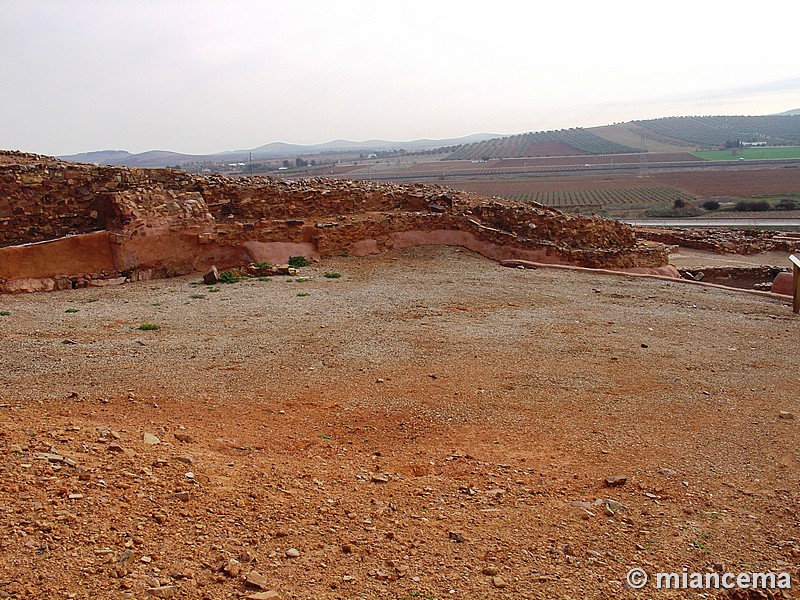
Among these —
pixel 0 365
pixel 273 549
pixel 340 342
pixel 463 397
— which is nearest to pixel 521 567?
pixel 273 549

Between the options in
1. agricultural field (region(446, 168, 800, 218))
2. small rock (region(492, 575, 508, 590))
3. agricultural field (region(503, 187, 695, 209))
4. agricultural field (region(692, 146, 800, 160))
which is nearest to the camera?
small rock (region(492, 575, 508, 590))

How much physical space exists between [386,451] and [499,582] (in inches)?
75.0

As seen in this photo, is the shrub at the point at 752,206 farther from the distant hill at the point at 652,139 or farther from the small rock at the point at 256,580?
the distant hill at the point at 652,139

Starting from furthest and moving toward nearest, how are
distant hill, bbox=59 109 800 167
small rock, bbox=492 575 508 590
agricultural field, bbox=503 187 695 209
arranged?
distant hill, bbox=59 109 800 167 → agricultural field, bbox=503 187 695 209 → small rock, bbox=492 575 508 590

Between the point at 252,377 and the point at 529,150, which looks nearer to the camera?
the point at 252,377

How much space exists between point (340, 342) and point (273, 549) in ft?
15.6

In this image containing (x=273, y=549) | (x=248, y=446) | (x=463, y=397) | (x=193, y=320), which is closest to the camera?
(x=273, y=549)

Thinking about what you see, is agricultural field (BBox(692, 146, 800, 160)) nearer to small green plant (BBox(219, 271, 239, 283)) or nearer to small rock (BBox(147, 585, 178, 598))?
small green plant (BBox(219, 271, 239, 283))

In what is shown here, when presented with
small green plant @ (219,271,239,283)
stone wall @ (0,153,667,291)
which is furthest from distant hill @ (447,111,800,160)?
small green plant @ (219,271,239,283)

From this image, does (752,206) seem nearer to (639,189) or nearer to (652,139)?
(639,189)

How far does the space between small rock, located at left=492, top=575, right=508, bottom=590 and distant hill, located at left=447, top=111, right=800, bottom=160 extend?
12418cm

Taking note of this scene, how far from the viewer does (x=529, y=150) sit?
454 feet

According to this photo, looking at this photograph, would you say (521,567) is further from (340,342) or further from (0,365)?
(0,365)

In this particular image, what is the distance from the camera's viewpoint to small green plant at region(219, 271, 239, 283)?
12.3 meters
